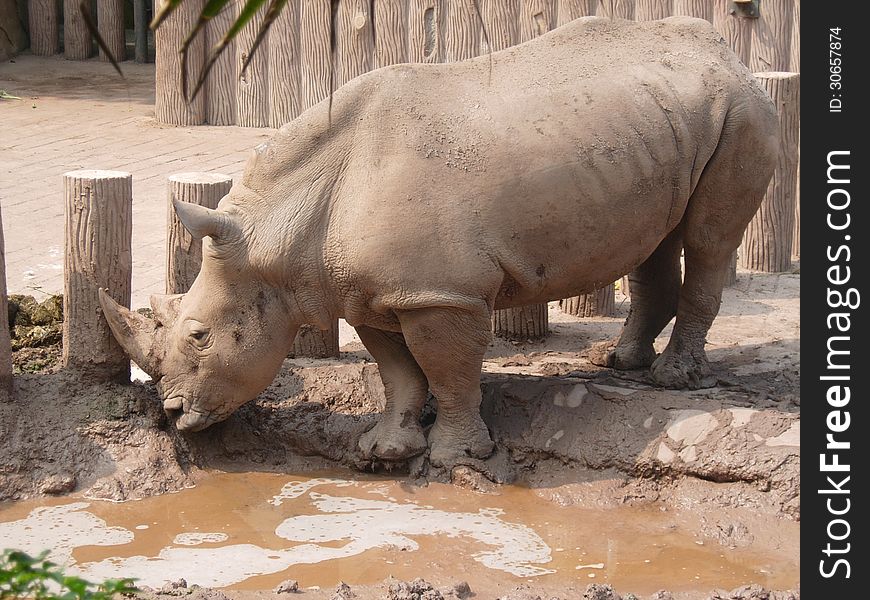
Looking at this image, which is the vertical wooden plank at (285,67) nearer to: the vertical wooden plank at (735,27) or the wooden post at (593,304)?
the vertical wooden plank at (735,27)

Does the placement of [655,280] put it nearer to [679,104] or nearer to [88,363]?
[679,104]

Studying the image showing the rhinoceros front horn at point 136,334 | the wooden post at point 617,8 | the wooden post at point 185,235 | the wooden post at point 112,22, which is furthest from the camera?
the wooden post at point 112,22

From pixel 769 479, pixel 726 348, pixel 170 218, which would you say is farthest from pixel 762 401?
pixel 170 218

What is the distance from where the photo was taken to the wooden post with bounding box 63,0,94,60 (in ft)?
52.2

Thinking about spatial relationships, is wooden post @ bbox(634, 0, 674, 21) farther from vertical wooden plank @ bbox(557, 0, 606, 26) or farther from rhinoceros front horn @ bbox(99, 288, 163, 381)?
rhinoceros front horn @ bbox(99, 288, 163, 381)

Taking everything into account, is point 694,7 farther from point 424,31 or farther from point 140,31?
point 140,31

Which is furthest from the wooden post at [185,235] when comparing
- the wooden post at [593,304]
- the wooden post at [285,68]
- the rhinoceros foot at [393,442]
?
the wooden post at [285,68]

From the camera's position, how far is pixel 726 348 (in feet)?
24.2

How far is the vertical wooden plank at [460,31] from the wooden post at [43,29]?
24.9 ft

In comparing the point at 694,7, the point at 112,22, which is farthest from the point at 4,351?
the point at 112,22

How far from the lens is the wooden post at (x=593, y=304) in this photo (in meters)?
8.15

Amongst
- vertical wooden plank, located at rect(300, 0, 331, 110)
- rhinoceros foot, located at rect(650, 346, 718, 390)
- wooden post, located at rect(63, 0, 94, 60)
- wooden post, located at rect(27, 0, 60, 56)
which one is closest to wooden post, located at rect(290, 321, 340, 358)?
rhinoceros foot, located at rect(650, 346, 718, 390)

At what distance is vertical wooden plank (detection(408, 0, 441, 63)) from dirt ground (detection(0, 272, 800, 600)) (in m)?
4.59

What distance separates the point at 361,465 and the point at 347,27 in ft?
19.0
